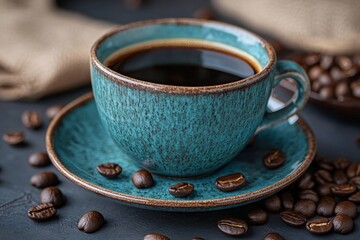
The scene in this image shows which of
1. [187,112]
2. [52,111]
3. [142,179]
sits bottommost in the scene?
[52,111]

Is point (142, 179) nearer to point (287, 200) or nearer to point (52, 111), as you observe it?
point (287, 200)

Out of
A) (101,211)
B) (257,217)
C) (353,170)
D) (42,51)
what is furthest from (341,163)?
(42,51)

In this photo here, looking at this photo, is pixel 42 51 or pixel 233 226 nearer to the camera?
pixel 233 226

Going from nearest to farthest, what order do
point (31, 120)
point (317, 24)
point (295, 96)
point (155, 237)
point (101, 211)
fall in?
point (155, 237), point (101, 211), point (295, 96), point (31, 120), point (317, 24)

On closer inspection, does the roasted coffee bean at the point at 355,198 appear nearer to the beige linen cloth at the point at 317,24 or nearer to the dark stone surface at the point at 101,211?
the dark stone surface at the point at 101,211

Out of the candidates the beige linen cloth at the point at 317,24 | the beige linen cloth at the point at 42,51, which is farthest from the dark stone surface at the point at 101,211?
the beige linen cloth at the point at 317,24

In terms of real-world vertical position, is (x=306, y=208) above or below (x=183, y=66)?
below

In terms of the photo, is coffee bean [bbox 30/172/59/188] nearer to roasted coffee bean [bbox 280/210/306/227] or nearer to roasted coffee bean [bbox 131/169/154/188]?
roasted coffee bean [bbox 131/169/154/188]

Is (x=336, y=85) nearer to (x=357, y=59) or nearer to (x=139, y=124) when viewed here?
(x=357, y=59)

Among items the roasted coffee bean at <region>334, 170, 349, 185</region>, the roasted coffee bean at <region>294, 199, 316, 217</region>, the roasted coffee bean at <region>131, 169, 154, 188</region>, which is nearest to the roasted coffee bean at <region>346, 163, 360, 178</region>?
the roasted coffee bean at <region>334, 170, 349, 185</region>
